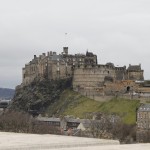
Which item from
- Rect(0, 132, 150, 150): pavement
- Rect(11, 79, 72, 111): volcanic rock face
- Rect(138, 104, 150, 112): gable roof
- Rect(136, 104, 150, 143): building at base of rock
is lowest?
Rect(0, 132, 150, 150): pavement

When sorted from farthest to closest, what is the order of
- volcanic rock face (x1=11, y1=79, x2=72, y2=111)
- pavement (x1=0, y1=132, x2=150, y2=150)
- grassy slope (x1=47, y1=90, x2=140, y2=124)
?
1. volcanic rock face (x1=11, y1=79, x2=72, y2=111)
2. grassy slope (x1=47, y1=90, x2=140, y2=124)
3. pavement (x1=0, y1=132, x2=150, y2=150)

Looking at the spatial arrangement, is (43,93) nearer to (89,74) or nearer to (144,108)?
(89,74)

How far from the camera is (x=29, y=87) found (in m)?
200

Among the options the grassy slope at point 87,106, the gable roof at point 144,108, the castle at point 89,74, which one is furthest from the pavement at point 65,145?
the castle at point 89,74

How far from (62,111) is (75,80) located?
12.6m

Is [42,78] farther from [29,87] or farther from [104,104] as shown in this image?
[104,104]

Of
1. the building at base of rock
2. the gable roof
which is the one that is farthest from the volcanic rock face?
the building at base of rock

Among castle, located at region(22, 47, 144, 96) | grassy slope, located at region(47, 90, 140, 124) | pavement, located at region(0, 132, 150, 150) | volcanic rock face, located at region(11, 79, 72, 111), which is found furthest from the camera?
volcanic rock face, located at region(11, 79, 72, 111)

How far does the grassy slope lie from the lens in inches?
6540

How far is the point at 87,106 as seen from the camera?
178 meters

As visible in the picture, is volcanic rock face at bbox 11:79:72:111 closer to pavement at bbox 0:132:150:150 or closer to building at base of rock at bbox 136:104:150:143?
building at base of rock at bbox 136:104:150:143

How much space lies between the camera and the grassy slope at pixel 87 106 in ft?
545

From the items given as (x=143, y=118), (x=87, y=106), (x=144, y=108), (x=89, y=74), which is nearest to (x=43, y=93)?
(x=89, y=74)

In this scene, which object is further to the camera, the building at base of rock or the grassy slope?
the grassy slope
